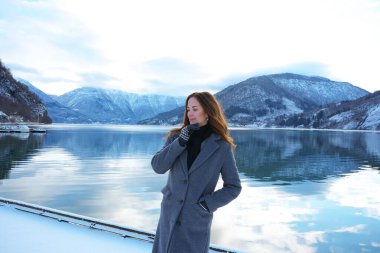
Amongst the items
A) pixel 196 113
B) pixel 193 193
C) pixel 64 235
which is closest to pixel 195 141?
pixel 196 113

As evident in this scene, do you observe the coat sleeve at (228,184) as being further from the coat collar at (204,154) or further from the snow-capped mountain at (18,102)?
the snow-capped mountain at (18,102)

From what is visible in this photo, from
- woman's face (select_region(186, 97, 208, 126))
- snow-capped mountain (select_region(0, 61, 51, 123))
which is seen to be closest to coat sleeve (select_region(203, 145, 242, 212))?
woman's face (select_region(186, 97, 208, 126))

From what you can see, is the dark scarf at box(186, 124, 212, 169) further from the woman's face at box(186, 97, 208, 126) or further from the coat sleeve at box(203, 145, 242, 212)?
the coat sleeve at box(203, 145, 242, 212)

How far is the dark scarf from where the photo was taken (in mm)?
3396

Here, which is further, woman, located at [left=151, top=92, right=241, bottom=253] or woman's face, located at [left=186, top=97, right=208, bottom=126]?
woman's face, located at [left=186, top=97, right=208, bottom=126]

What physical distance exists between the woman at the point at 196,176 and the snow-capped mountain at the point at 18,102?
520 feet

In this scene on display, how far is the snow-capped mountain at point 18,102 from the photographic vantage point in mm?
149725

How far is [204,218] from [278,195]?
54.2ft

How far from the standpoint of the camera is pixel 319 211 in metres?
15.2

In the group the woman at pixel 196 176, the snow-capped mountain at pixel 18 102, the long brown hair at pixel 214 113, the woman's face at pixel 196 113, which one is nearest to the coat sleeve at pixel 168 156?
the woman at pixel 196 176

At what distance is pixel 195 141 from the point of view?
343cm

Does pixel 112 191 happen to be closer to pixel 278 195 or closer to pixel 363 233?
pixel 278 195

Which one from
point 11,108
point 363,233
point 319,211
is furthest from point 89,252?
point 11,108

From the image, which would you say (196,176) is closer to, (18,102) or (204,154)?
(204,154)
